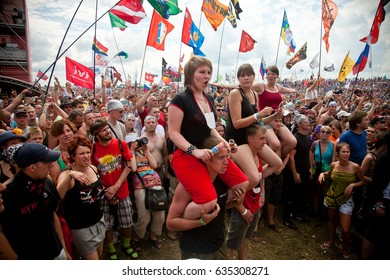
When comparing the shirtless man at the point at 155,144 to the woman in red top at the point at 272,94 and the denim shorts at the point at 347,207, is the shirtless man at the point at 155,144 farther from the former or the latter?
the denim shorts at the point at 347,207

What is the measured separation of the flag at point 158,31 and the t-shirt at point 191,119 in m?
6.50

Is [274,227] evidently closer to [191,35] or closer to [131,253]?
[131,253]

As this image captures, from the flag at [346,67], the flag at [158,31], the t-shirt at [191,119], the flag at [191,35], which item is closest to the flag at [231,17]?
the flag at [191,35]

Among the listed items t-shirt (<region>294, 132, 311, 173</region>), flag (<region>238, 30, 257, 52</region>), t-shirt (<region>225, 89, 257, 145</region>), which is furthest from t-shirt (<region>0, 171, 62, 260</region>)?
flag (<region>238, 30, 257, 52</region>)

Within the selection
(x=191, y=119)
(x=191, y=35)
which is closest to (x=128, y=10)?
(x=191, y=35)

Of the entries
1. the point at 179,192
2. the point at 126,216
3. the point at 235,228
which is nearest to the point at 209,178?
the point at 179,192

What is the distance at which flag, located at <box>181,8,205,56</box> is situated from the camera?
8.83 m

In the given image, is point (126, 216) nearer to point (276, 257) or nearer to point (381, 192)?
→ point (276, 257)

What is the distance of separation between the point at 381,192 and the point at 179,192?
232 cm

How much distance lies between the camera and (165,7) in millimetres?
6270

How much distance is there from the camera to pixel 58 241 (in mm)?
2061

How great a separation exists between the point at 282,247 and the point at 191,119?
116 inches

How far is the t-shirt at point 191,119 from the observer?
195 centimetres

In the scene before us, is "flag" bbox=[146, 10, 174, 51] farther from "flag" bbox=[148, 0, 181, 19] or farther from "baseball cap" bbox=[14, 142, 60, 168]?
"baseball cap" bbox=[14, 142, 60, 168]
